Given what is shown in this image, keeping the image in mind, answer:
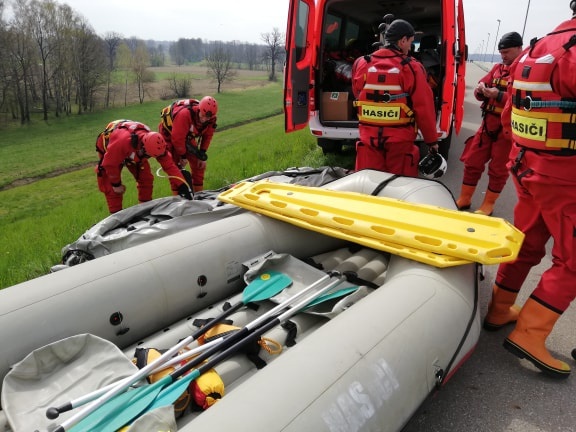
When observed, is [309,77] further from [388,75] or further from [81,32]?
[81,32]

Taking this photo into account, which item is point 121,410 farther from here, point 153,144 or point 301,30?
point 301,30

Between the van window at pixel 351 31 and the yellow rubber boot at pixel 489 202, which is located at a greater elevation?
the van window at pixel 351 31

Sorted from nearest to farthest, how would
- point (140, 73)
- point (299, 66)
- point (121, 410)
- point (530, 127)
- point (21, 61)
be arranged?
point (121, 410)
point (530, 127)
point (299, 66)
point (21, 61)
point (140, 73)

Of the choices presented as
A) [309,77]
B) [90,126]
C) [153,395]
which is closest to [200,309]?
[153,395]

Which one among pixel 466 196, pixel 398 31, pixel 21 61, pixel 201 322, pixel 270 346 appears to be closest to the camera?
pixel 270 346

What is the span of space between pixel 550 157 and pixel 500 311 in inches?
44.1

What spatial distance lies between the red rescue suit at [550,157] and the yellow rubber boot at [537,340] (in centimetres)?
7

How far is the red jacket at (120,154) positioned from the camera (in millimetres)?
4520

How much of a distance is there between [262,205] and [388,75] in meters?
1.64

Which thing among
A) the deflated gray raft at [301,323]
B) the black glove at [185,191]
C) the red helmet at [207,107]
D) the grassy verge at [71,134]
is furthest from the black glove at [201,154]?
the grassy verge at [71,134]

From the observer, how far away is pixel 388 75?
3.74 meters

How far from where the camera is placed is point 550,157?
2.34 meters

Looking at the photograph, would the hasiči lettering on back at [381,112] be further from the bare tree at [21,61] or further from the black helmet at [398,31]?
the bare tree at [21,61]

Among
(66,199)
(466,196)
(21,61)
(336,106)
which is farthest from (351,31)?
(21,61)
